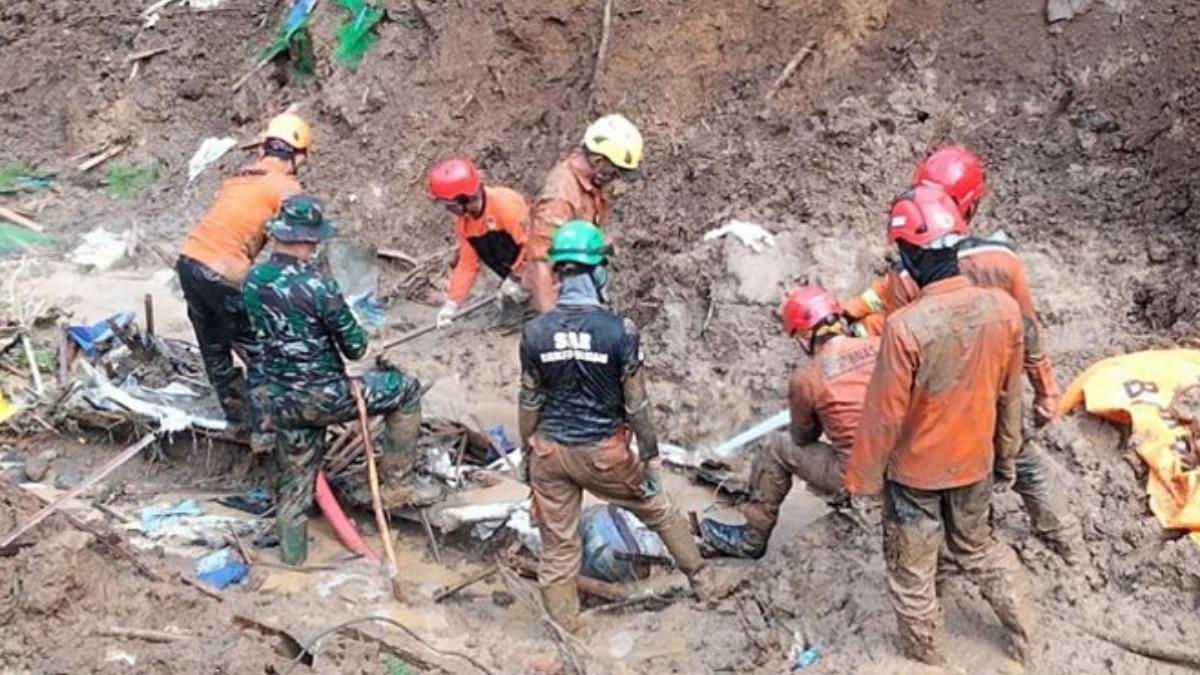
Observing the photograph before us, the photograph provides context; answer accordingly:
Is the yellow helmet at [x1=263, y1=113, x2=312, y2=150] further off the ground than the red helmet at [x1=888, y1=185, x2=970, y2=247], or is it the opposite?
the red helmet at [x1=888, y1=185, x2=970, y2=247]

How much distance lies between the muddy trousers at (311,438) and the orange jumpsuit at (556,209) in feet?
3.34

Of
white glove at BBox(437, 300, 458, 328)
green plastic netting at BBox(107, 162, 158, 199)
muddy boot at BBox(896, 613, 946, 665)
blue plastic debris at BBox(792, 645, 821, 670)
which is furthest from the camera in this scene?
green plastic netting at BBox(107, 162, 158, 199)

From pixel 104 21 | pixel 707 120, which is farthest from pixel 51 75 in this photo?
pixel 707 120

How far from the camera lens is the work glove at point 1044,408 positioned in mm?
6555

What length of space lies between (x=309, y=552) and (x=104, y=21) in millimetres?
9473

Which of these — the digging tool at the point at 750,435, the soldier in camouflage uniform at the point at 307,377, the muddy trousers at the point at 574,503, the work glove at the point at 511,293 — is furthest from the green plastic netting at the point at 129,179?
the muddy trousers at the point at 574,503

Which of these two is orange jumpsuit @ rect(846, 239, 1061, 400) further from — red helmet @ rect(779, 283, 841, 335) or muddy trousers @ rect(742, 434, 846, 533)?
muddy trousers @ rect(742, 434, 846, 533)

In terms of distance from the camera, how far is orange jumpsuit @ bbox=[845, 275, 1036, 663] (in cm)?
535

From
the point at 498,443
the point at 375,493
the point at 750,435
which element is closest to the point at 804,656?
the point at 750,435

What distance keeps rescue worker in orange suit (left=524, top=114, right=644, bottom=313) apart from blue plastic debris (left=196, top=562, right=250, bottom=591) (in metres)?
2.29

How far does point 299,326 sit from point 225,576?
147 centimetres

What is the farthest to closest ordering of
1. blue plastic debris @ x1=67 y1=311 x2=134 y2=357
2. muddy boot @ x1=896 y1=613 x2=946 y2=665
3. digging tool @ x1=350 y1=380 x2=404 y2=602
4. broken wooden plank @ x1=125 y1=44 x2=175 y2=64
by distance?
broken wooden plank @ x1=125 y1=44 x2=175 y2=64, blue plastic debris @ x1=67 y1=311 x2=134 y2=357, digging tool @ x1=350 y1=380 x2=404 y2=602, muddy boot @ x1=896 y1=613 x2=946 y2=665

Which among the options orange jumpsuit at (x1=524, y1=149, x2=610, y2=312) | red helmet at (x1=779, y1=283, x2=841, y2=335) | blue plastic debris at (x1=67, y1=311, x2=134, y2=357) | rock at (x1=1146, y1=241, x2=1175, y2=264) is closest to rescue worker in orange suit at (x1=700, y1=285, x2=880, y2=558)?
red helmet at (x1=779, y1=283, x2=841, y2=335)

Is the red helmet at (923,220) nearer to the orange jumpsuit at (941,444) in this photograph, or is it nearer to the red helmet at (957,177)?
the orange jumpsuit at (941,444)
